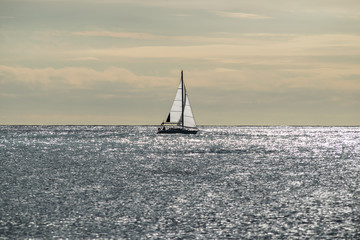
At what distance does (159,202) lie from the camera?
38.3 metres

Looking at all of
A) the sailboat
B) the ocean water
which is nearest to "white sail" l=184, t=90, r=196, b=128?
the sailboat

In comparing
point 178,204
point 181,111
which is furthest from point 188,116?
point 178,204

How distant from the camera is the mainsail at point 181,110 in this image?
14212cm

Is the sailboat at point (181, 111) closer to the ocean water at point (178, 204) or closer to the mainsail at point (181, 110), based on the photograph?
the mainsail at point (181, 110)

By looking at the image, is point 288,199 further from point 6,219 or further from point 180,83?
point 180,83

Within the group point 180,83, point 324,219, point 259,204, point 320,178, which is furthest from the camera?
point 180,83

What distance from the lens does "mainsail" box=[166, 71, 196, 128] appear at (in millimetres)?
142125

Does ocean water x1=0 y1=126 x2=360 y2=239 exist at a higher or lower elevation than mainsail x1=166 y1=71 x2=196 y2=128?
lower

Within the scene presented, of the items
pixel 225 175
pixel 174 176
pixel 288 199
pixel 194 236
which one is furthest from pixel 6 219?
pixel 225 175

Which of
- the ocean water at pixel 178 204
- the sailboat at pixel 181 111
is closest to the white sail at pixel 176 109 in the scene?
the sailboat at pixel 181 111

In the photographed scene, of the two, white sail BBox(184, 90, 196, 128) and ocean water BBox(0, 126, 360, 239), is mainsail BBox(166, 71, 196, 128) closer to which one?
white sail BBox(184, 90, 196, 128)

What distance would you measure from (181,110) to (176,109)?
145 centimetres

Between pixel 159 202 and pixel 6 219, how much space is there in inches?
443

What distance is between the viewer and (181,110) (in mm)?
143250
